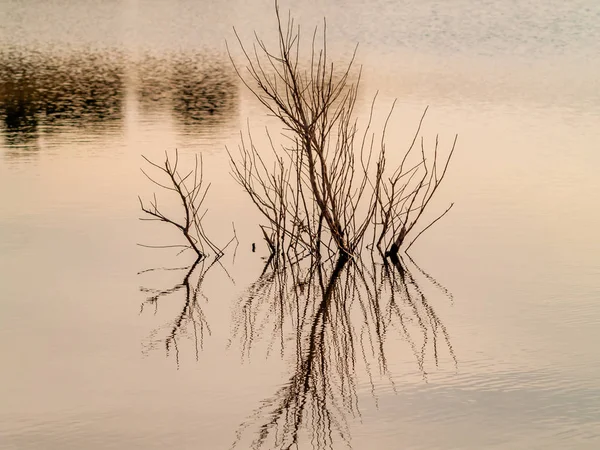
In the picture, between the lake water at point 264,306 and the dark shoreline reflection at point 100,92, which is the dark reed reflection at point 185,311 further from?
the dark shoreline reflection at point 100,92

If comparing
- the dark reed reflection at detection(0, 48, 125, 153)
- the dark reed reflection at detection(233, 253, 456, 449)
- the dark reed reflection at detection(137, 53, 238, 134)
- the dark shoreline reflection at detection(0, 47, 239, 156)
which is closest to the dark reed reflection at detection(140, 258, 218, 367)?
the dark reed reflection at detection(233, 253, 456, 449)

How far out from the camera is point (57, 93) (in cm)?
1658

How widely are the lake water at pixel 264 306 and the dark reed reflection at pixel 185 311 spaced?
20mm

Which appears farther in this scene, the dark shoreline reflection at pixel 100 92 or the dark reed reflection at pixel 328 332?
the dark shoreline reflection at pixel 100 92

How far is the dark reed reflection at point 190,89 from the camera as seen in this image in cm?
1371

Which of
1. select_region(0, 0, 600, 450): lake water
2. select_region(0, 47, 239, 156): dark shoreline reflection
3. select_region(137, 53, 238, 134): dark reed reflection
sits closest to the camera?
select_region(0, 0, 600, 450): lake water

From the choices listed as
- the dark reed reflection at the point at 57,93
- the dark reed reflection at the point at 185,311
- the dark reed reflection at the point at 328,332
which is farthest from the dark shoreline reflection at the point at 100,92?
the dark reed reflection at the point at 328,332

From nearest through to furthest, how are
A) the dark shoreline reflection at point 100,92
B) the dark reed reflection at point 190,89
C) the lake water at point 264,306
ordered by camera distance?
the lake water at point 264,306 → the dark shoreline reflection at point 100,92 → the dark reed reflection at point 190,89

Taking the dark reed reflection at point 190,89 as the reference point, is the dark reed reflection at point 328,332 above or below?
above

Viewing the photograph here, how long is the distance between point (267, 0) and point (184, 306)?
110 feet

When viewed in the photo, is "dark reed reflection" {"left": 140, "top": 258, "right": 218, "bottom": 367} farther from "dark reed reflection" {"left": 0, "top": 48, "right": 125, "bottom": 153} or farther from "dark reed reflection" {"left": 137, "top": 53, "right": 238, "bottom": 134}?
"dark reed reflection" {"left": 137, "top": 53, "right": 238, "bottom": 134}

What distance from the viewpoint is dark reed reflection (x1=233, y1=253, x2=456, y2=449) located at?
4.68 m

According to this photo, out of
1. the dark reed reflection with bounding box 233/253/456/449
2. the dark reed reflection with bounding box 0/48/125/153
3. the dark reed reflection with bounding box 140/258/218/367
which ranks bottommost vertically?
the dark reed reflection with bounding box 0/48/125/153

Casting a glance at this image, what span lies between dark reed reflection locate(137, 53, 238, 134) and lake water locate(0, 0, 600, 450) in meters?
0.10
